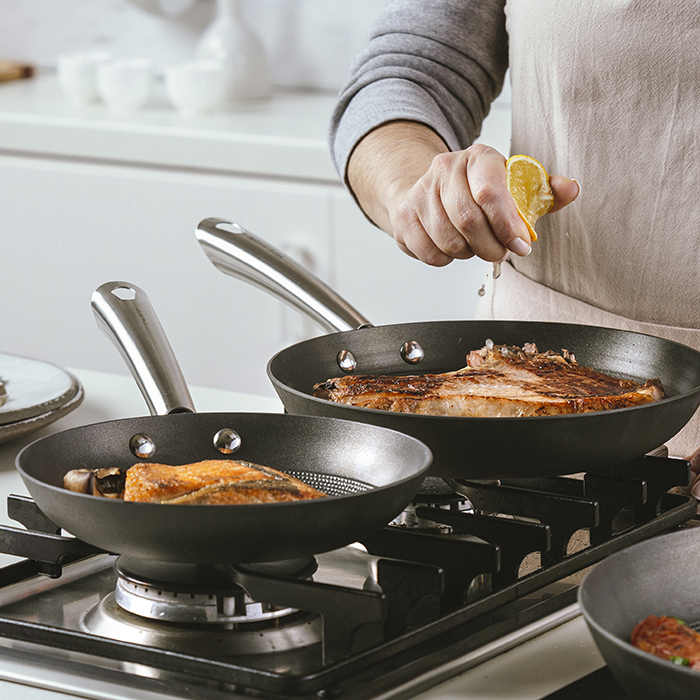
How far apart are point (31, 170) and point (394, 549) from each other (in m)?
2.30

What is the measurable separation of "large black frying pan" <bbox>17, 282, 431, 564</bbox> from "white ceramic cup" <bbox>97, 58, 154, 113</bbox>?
1978mm

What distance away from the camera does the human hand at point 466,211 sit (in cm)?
100

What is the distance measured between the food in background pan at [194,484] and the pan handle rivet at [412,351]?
382 mm

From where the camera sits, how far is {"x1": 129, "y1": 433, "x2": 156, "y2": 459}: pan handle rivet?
0.76 meters

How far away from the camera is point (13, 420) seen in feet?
3.46

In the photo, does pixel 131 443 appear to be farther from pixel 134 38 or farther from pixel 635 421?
pixel 134 38

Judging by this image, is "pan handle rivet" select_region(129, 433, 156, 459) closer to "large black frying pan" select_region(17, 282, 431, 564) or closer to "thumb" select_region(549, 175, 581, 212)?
"large black frying pan" select_region(17, 282, 431, 564)

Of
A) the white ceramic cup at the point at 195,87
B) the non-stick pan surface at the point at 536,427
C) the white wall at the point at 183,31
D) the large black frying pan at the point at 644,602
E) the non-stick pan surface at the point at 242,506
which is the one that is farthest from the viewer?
the white wall at the point at 183,31

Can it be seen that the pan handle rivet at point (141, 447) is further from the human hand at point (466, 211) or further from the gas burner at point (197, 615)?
the human hand at point (466, 211)

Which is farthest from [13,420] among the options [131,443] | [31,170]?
[31,170]

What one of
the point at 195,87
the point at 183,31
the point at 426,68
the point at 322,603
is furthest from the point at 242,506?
the point at 183,31

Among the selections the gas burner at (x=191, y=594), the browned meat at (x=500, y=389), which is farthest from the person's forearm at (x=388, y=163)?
the gas burner at (x=191, y=594)

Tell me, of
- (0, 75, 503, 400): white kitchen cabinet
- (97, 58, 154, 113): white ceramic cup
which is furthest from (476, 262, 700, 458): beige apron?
(97, 58, 154, 113): white ceramic cup

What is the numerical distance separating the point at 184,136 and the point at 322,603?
6.79ft
